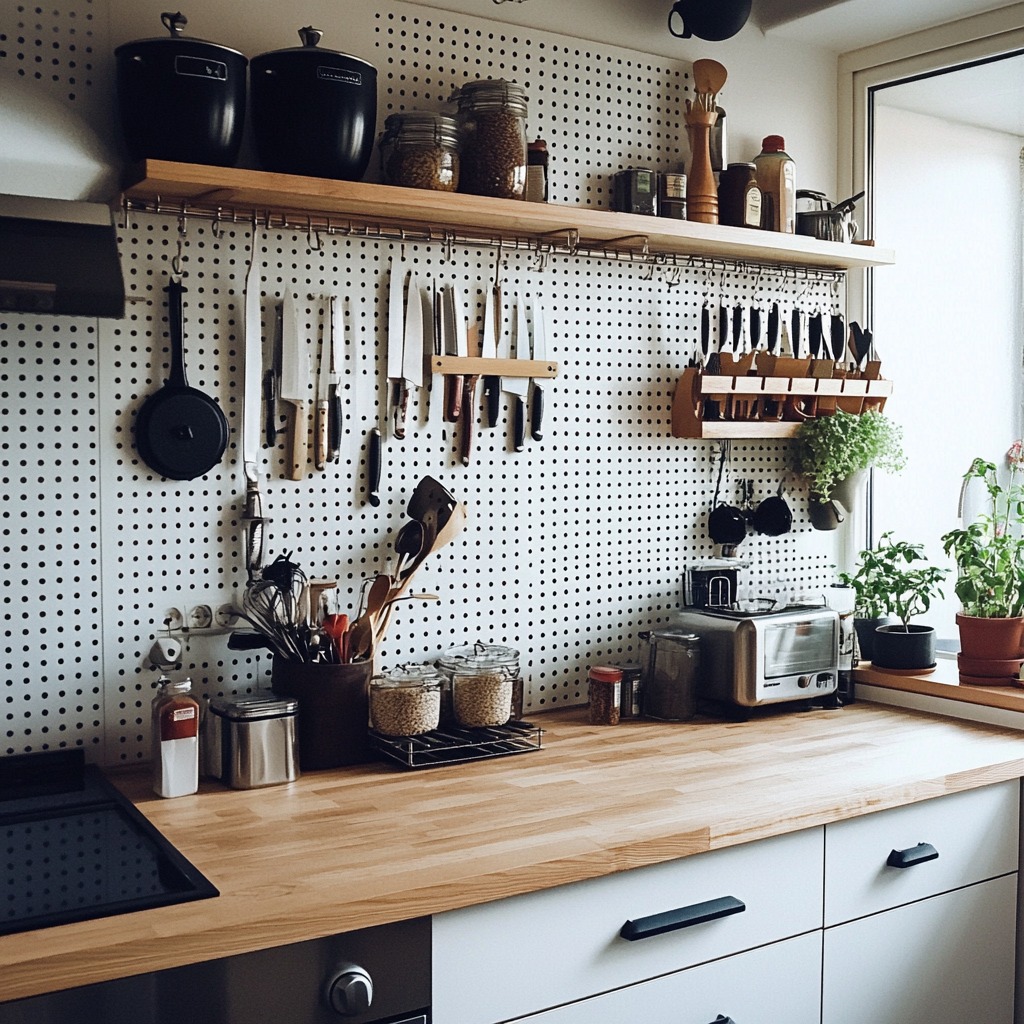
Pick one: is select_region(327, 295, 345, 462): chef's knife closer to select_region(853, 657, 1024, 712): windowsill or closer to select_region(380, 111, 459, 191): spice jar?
select_region(380, 111, 459, 191): spice jar

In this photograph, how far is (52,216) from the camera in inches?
63.5

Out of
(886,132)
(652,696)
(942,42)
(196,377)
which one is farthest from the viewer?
(886,132)

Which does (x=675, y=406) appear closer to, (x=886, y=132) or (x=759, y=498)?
(x=759, y=498)

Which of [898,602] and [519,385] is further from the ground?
[519,385]

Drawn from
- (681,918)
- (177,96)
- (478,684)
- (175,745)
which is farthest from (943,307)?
(175,745)

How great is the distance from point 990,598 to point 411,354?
1336 mm

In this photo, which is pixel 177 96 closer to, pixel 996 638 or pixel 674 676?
pixel 674 676

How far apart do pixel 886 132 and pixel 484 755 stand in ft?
6.02

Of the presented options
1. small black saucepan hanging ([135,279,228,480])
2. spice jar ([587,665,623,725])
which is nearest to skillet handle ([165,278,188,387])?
small black saucepan hanging ([135,279,228,480])

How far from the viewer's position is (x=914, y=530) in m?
2.90

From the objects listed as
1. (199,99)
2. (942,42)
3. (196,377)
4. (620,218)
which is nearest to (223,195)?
(199,99)

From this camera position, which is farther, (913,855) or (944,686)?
(944,686)

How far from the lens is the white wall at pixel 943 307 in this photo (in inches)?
108

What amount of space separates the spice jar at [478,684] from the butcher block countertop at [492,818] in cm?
11
